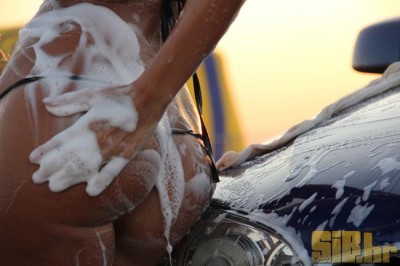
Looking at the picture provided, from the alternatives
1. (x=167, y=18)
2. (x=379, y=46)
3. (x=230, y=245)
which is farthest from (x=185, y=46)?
(x=379, y=46)

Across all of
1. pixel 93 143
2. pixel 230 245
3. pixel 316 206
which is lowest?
pixel 230 245

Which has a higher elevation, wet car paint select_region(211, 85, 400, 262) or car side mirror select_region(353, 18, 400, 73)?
wet car paint select_region(211, 85, 400, 262)

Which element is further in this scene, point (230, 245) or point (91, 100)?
point (230, 245)

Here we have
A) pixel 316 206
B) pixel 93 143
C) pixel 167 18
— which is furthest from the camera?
pixel 167 18

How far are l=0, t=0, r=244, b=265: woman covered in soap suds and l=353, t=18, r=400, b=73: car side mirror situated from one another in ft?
5.27

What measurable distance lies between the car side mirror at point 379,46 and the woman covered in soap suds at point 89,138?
5.27 ft

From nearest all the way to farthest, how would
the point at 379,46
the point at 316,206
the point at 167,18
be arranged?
the point at 316,206 → the point at 167,18 → the point at 379,46

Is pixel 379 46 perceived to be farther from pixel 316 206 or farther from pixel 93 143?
pixel 93 143

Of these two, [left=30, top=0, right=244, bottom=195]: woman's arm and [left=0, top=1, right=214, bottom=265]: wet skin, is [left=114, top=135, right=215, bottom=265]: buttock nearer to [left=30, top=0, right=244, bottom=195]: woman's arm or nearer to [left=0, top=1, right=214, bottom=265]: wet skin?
[left=0, top=1, right=214, bottom=265]: wet skin

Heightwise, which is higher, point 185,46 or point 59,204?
point 185,46

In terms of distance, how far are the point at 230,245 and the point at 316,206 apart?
20cm

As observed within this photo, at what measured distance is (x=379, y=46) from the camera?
3.39 meters

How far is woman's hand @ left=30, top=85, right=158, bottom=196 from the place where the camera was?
1771mm

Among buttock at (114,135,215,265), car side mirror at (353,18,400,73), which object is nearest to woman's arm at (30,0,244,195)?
buttock at (114,135,215,265)
